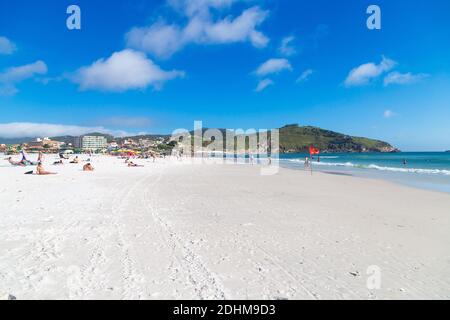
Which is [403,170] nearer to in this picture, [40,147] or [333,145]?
[40,147]

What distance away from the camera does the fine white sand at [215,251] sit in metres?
3.82

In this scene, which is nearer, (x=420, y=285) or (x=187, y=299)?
(x=187, y=299)

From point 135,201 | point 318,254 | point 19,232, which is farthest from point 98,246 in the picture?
point 135,201

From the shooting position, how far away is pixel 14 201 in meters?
9.56

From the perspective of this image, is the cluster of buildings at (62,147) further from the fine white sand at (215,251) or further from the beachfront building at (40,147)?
the fine white sand at (215,251)

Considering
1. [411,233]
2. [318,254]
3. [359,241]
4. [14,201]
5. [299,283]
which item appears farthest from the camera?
[14,201]

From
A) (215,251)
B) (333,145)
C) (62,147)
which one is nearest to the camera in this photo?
(215,251)

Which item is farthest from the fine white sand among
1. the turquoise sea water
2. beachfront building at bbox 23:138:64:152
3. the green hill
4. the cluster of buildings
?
the green hill

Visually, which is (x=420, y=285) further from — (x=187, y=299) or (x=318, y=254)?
(x=187, y=299)

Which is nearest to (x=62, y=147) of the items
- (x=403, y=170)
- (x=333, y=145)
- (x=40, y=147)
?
(x=40, y=147)

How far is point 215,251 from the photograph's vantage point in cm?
526

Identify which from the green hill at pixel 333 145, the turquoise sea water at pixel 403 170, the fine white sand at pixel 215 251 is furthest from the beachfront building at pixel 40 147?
the green hill at pixel 333 145

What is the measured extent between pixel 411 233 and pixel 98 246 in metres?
6.91

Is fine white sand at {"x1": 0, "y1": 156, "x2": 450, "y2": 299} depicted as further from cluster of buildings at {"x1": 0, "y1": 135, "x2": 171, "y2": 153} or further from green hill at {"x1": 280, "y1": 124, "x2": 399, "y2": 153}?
green hill at {"x1": 280, "y1": 124, "x2": 399, "y2": 153}
